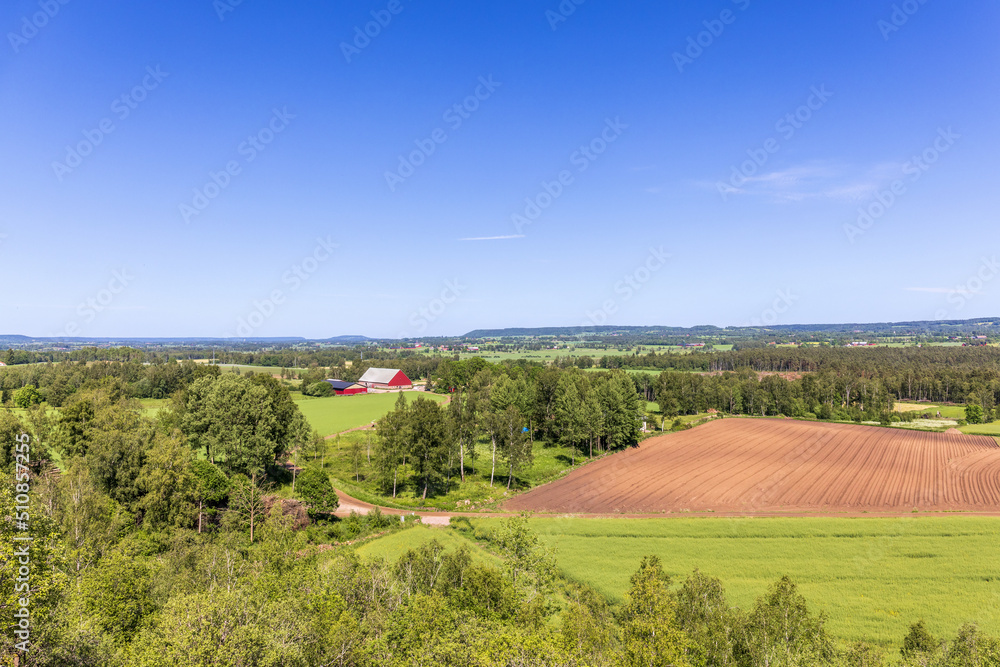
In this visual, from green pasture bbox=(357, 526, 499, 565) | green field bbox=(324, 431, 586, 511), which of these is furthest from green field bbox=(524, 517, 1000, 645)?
green field bbox=(324, 431, 586, 511)

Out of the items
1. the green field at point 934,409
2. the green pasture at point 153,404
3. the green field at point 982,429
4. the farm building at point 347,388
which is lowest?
the green field at point 934,409

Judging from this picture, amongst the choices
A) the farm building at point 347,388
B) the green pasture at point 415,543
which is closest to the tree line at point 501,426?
the green pasture at point 415,543

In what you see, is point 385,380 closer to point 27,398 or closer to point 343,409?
point 343,409

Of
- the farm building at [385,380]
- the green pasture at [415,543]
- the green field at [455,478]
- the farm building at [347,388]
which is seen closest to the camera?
the green pasture at [415,543]

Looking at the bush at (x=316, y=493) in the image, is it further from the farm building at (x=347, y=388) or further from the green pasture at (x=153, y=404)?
the farm building at (x=347, y=388)

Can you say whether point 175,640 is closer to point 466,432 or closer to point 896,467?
point 466,432

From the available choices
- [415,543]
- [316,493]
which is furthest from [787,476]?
[316,493]

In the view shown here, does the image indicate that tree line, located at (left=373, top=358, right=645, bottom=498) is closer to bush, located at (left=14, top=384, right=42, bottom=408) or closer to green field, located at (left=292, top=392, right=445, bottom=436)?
green field, located at (left=292, top=392, right=445, bottom=436)
